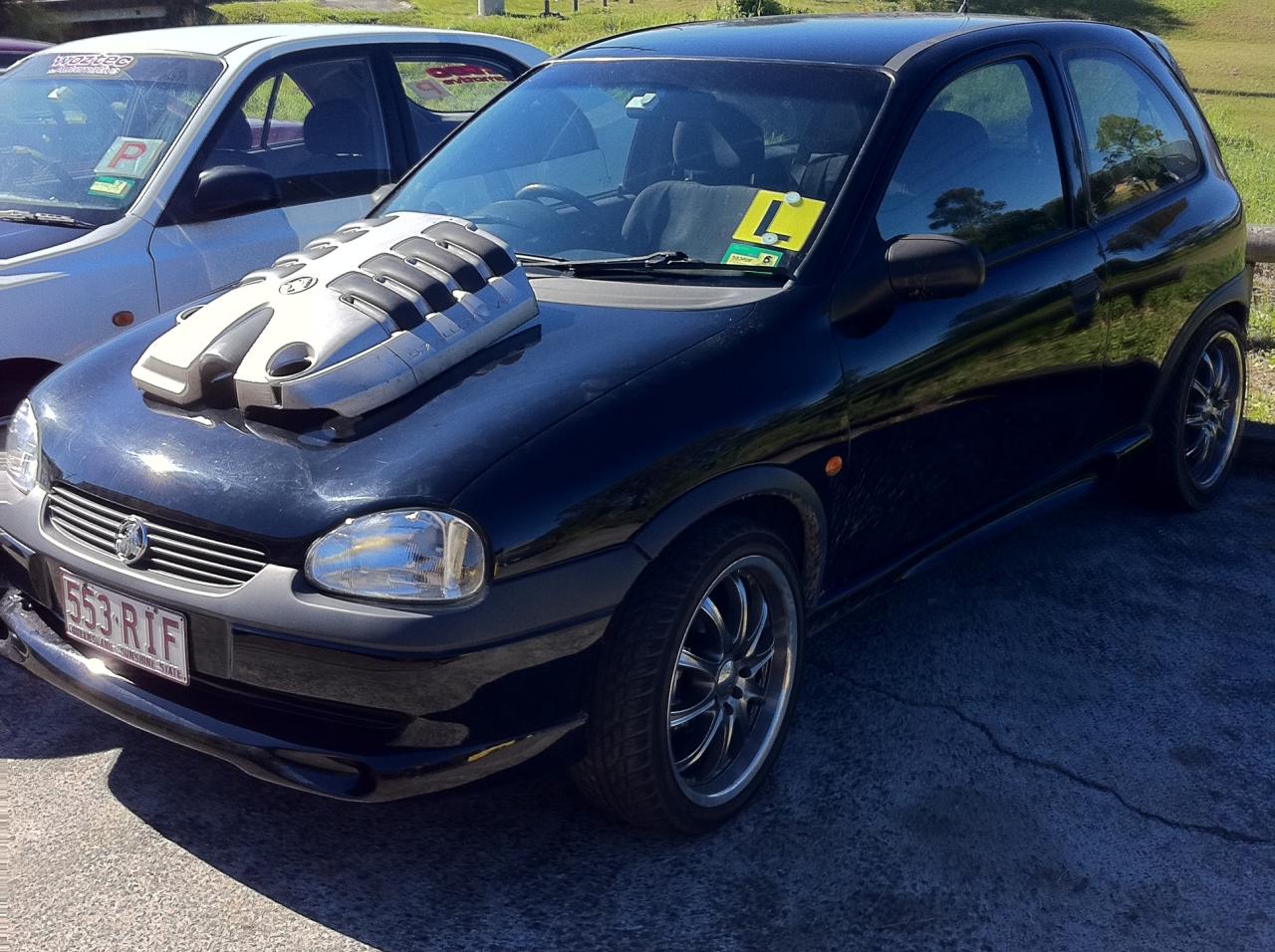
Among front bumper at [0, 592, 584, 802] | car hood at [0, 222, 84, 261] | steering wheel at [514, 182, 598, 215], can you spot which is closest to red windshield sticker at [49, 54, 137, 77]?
car hood at [0, 222, 84, 261]

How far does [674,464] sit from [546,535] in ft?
1.16

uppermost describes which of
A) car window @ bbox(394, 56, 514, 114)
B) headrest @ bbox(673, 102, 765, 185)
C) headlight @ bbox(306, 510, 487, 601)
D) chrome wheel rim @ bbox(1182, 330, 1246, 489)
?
headrest @ bbox(673, 102, 765, 185)

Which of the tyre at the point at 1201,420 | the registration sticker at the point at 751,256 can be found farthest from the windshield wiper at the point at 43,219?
the tyre at the point at 1201,420

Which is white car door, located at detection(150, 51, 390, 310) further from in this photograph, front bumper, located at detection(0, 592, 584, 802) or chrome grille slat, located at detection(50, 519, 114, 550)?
front bumper, located at detection(0, 592, 584, 802)

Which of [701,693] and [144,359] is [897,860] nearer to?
[701,693]

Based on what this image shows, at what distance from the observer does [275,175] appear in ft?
17.1

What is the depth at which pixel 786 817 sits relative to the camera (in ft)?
10.4

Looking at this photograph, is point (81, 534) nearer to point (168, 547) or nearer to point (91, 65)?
point (168, 547)

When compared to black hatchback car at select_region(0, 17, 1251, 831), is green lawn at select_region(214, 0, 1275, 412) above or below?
below

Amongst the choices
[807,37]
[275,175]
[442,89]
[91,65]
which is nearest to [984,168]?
[807,37]

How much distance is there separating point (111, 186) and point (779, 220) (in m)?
2.69

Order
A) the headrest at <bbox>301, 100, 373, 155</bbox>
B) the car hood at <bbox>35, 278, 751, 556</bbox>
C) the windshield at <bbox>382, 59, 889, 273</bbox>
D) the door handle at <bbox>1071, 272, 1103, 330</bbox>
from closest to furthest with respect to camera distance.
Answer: the car hood at <bbox>35, 278, 751, 556</bbox>
the windshield at <bbox>382, 59, 889, 273</bbox>
the door handle at <bbox>1071, 272, 1103, 330</bbox>
the headrest at <bbox>301, 100, 373, 155</bbox>

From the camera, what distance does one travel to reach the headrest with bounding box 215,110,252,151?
502 centimetres

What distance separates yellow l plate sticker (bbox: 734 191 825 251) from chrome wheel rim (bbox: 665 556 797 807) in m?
0.86
